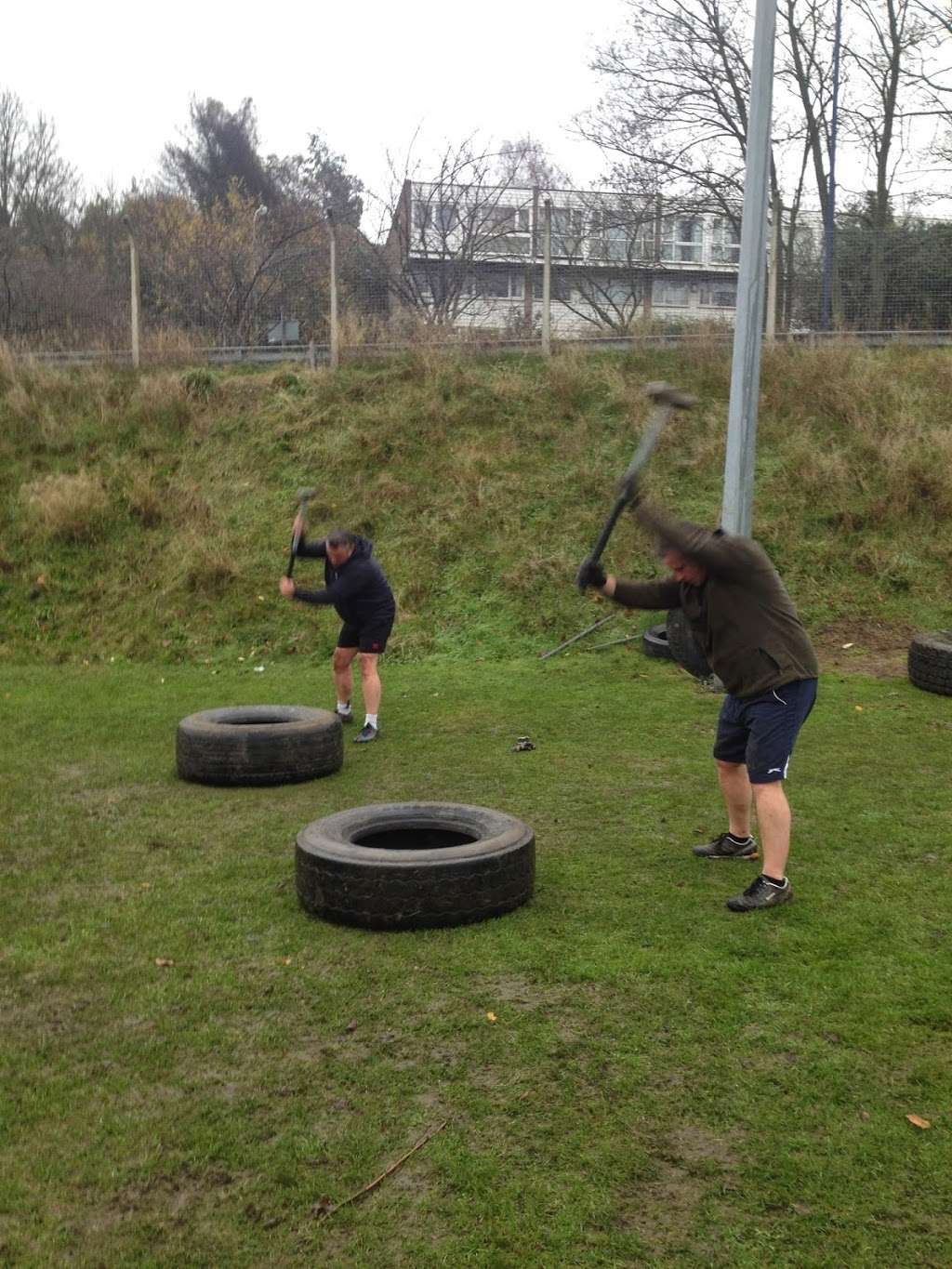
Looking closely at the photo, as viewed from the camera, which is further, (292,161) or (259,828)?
(292,161)

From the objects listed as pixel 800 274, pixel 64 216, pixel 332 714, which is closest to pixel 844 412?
pixel 800 274

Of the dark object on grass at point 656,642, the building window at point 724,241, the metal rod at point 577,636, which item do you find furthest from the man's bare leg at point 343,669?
the building window at point 724,241

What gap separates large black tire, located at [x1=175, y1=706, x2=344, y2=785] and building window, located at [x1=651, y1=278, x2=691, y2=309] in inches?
560

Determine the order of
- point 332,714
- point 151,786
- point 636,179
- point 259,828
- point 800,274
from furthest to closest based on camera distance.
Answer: point 636,179
point 800,274
point 332,714
point 151,786
point 259,828

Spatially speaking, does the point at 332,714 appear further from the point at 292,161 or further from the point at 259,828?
the point at 292,161

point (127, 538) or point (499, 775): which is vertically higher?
point (127, 538)

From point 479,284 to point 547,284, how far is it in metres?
2.94

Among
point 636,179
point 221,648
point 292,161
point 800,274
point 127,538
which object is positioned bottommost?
point 221,648

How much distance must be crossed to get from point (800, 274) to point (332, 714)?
13214 millimetres

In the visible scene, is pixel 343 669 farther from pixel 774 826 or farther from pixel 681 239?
pixel 681 239

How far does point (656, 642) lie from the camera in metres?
11.6

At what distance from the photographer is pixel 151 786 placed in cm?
752

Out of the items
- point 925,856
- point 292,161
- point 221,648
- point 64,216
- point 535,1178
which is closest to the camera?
point 535,1178

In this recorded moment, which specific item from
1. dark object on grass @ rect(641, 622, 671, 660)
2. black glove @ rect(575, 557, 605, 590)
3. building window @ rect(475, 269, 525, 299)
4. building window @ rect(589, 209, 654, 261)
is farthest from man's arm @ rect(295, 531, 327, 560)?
building window @ rect(589, 209, 654, 261)
